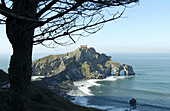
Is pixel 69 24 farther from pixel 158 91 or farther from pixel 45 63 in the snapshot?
pixel 45 63

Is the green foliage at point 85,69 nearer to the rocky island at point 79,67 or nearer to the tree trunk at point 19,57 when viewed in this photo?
the rocky island at point 79,67

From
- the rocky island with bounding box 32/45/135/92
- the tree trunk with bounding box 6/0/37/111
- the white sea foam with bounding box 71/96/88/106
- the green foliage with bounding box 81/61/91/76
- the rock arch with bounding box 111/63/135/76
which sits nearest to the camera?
the tree trunk with bounding box 6/0/37/111

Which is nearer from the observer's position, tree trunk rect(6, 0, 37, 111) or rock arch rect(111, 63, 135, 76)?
tree trunk rect(6, 0, 37, 111)

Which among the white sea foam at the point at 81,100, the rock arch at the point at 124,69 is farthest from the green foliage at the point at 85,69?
the white sea foam at the point at 81,100

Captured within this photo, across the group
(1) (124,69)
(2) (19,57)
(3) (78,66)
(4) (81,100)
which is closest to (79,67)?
(3) (78,66)

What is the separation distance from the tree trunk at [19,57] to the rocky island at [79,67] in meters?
108

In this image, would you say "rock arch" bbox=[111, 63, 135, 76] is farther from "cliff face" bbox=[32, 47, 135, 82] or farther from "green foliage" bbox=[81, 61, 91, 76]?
"green foliage" bbox=[81, 61, 91, 76]

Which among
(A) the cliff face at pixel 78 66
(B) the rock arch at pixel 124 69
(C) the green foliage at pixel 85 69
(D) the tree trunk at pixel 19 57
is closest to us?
(D) the tree trunk at pixel 19 57

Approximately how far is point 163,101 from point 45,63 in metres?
109

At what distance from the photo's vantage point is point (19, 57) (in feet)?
14.7

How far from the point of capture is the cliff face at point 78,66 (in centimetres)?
12094

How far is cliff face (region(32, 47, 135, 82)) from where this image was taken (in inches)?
4761

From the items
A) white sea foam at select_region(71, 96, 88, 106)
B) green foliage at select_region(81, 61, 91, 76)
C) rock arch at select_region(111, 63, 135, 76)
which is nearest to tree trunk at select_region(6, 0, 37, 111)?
white sea foam at select_region(71, 96, 88, 106)

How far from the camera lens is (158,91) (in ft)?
232
